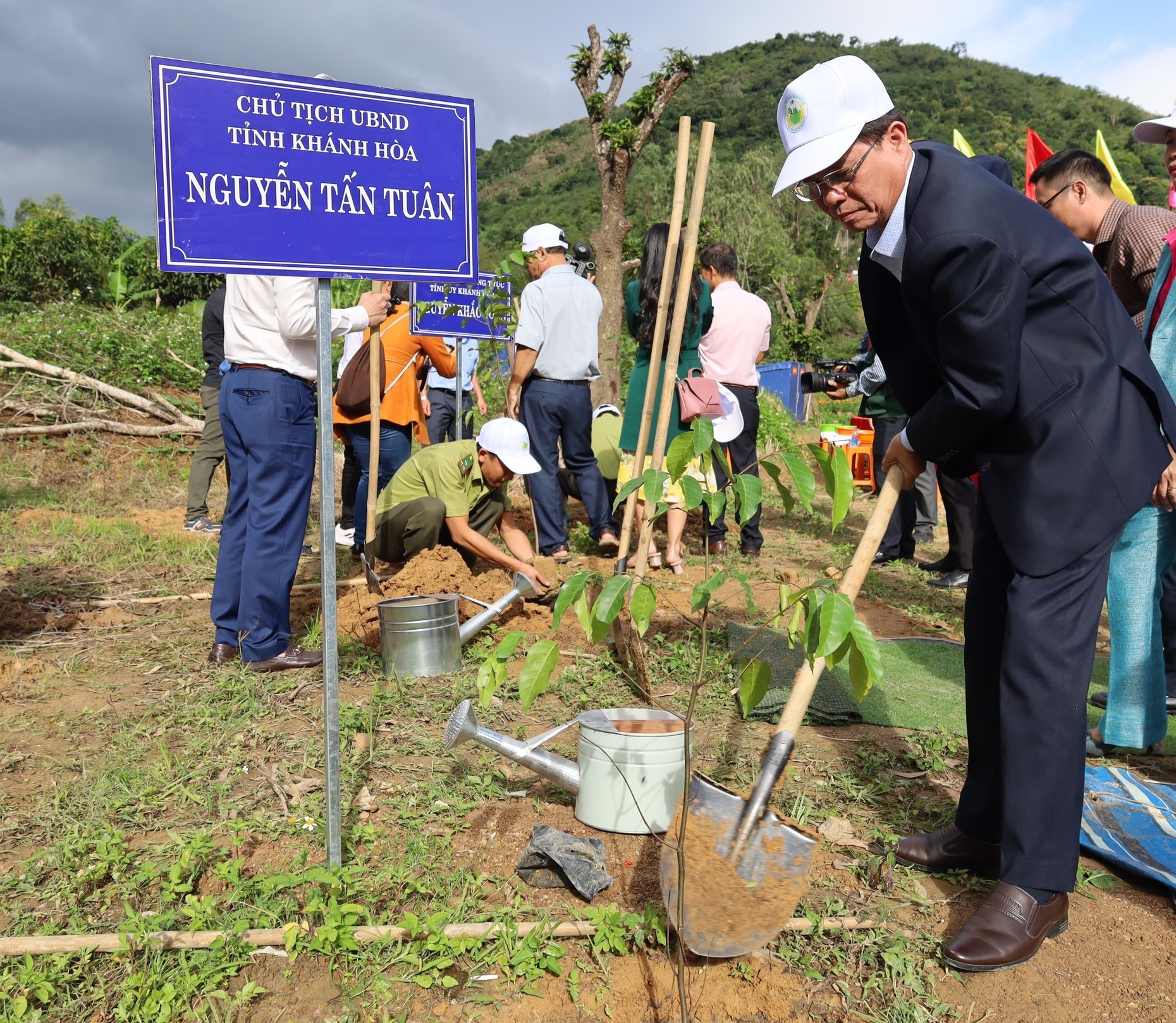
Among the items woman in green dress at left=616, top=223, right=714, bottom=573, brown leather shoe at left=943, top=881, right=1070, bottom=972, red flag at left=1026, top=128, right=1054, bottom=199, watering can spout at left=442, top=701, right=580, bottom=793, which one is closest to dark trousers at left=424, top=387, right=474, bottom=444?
woman in green dress at left=616, top=223, right=714, bottom=573

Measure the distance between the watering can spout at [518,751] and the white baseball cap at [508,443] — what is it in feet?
6.18

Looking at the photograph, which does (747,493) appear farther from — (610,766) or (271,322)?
(271,322)

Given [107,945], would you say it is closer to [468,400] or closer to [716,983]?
[716,983]

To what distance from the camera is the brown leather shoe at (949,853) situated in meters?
2.27

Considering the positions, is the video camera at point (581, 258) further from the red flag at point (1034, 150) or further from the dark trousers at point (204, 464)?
the dark trousers at point (204, 464)

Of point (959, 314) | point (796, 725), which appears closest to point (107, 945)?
point (796, 725)

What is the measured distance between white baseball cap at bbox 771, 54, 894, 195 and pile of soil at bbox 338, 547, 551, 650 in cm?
263

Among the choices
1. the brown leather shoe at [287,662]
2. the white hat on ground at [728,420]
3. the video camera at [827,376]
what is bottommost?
the brown leather shoe at [287,662]

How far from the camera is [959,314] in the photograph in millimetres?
1759

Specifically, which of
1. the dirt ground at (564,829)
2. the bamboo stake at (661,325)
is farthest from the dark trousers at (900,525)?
the bamboo stake at (661,325)

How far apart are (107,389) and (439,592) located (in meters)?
7.72

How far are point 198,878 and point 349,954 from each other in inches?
21.6

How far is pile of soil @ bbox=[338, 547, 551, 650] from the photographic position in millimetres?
4105

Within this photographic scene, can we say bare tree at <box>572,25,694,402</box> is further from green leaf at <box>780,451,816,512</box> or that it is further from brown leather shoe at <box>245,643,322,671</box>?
green leaf at <box>780,451,816,512</box>
